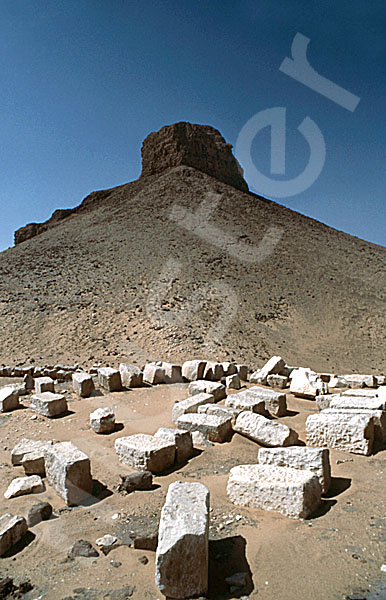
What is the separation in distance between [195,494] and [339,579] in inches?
46.6

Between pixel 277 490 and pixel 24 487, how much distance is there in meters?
2.87

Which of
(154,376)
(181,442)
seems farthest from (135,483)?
(154,376)

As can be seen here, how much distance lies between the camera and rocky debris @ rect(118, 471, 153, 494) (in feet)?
14.4

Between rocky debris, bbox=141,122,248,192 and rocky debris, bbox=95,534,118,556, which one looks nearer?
rocky debris, bbox=95,534,118,556

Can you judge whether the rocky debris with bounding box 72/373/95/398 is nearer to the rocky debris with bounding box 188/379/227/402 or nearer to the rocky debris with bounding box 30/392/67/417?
the rocky debris with bounding box 30/392/67/417

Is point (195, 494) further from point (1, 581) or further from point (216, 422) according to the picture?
point (216, 422)

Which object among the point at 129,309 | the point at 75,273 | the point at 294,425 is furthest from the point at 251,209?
the point at 294,425

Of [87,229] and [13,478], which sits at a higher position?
[87,229]

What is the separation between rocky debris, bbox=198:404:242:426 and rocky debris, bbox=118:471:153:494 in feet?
6.24

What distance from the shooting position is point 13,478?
491 cm

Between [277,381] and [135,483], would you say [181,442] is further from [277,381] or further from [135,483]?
[277,381]

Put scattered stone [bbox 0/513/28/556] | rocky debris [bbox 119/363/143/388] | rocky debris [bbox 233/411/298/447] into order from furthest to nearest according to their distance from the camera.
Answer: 1. rocky debris [bbox 119/363/143/388]
2. rocky debris [bbox 233/411/298/447]
3. scattered stone [bbox 0/513/28/556]

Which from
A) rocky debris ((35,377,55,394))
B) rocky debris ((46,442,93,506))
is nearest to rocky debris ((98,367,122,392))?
rocky debris ((35,377,55,394))

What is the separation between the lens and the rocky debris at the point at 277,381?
948 centimetres
